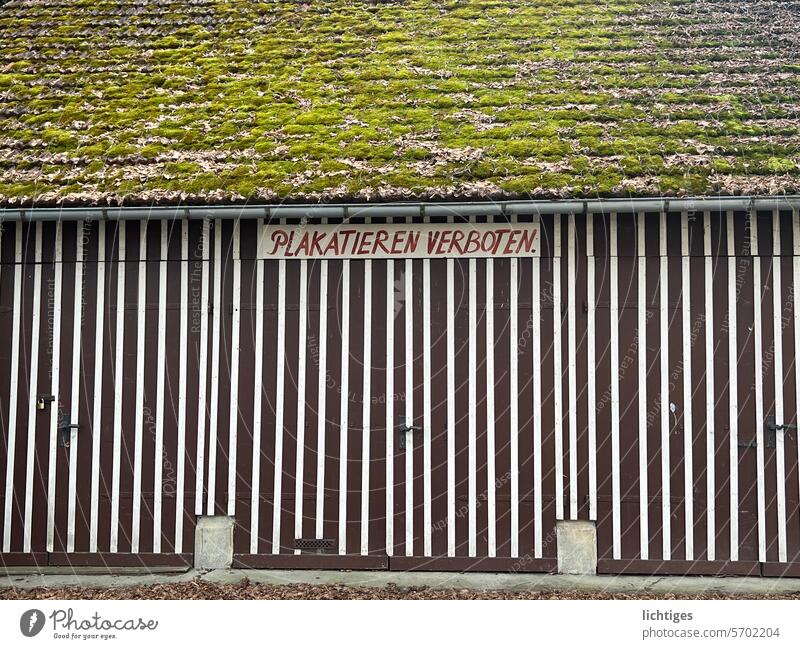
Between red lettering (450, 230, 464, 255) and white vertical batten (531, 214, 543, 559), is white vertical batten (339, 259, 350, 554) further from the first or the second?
white vertical batten (531, 214, 543, 559)

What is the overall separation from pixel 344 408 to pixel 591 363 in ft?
7.86

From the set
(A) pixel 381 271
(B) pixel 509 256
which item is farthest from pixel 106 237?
(B) pixel 509 256

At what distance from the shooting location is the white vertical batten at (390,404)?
328 inches

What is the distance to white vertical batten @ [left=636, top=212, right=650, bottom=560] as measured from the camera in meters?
8.20

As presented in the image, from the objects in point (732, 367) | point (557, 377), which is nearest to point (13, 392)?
point (557, 377)

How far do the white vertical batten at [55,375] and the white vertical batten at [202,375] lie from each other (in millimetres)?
1424

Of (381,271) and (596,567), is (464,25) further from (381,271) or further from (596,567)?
(596,567)

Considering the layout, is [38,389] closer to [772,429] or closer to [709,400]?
[709,400]

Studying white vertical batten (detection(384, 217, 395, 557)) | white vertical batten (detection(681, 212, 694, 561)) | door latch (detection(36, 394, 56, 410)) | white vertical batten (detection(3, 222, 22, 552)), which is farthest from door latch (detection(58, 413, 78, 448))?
white vertical batten (detection(681, 212, 694, 561))

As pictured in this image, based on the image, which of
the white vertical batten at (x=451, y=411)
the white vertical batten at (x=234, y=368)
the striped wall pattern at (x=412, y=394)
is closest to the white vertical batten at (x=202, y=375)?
the striped wall pattern at (x=412, y=394)

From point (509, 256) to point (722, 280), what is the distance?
2.02 metres

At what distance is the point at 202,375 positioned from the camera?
28.1 ft

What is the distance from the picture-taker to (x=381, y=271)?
336 inches

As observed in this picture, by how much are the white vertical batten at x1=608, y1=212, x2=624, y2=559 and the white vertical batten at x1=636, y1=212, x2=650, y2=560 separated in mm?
155
